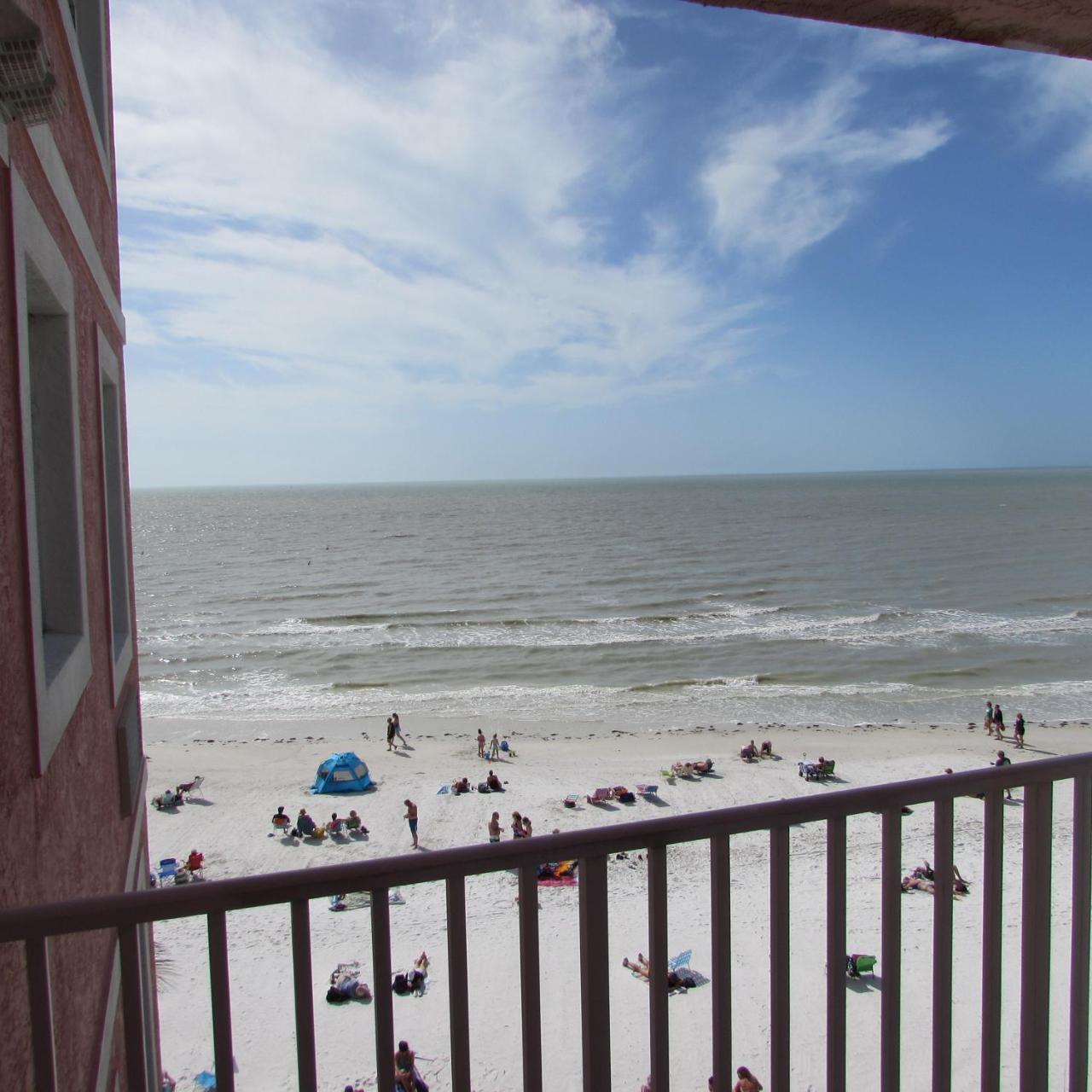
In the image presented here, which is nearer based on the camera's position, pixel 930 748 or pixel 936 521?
pixel 930 748

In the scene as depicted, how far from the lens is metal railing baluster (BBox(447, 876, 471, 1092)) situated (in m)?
1.62

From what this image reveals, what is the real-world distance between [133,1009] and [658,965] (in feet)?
3.17

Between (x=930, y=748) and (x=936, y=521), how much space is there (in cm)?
7702

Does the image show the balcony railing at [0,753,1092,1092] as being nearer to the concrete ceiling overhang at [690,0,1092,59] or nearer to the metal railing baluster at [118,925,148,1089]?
the metal railing baluster at [118,925,148,1089]

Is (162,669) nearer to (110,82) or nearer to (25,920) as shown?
(110,82)

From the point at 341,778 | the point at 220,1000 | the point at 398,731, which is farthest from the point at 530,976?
the point at 398,731

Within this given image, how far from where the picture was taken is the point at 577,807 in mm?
18422

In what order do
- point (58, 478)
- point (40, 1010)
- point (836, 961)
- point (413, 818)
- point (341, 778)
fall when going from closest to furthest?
→ point (40, 1010) → point (836, 961) → point (58, 478) → point (413, 818) → point (341, 778)

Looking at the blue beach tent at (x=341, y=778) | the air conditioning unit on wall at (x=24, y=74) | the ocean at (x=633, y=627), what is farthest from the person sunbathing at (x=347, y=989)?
the ocean at (x=633, y=627)

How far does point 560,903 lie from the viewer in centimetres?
597

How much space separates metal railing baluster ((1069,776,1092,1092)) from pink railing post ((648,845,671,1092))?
102 centimetres

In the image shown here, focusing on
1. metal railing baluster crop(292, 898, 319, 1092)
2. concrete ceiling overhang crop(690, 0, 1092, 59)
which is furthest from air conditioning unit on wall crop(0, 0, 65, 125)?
metal railing baluster crop(292, 898, 319, 1092)

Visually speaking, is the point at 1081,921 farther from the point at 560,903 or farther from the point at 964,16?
the point at 560,903

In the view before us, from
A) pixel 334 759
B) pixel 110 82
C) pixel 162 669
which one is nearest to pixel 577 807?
pixel 334 759
